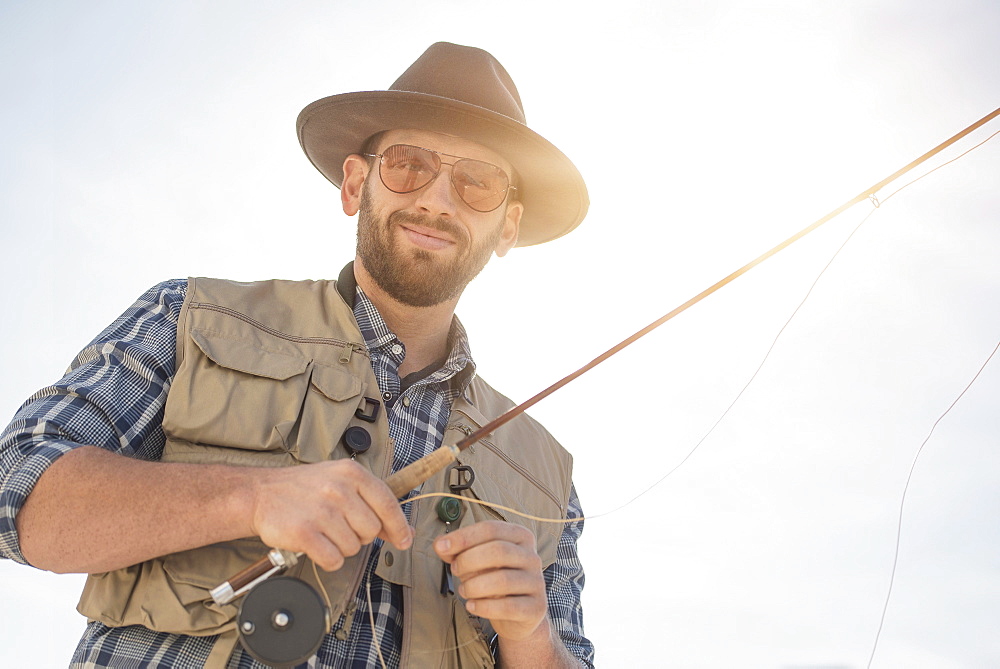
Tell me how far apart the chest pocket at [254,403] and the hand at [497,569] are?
578 mm

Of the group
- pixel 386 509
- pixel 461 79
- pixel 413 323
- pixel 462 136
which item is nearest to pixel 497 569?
pixel 386 509

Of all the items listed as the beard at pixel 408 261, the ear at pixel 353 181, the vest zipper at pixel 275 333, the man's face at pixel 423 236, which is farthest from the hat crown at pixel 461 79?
the vest zipper at pixel 275 333

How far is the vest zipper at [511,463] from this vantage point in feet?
10.7

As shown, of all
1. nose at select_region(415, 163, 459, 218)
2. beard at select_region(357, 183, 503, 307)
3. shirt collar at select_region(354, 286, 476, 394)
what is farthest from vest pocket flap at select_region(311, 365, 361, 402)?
nose at select_region(415, 163, 459, 218)

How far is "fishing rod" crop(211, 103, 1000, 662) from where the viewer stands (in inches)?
83.3

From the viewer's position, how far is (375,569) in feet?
8.95

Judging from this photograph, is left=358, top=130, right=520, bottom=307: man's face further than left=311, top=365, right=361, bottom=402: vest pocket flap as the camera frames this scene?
Yes

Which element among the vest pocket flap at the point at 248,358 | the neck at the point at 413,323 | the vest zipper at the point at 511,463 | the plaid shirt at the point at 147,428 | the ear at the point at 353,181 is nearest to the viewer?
the plaid shirt at the point at 147,428

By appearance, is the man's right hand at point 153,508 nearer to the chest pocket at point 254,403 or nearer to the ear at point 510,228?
the chest pocket at point 254,403

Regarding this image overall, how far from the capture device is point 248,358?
2.89 metres

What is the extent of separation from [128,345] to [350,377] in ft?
2.28

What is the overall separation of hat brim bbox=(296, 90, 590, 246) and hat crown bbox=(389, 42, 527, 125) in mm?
98

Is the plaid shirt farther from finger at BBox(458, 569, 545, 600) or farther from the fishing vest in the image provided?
finger at BBox(458, 569, 545, 600)

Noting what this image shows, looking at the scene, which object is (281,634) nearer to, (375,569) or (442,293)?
(375,569)
